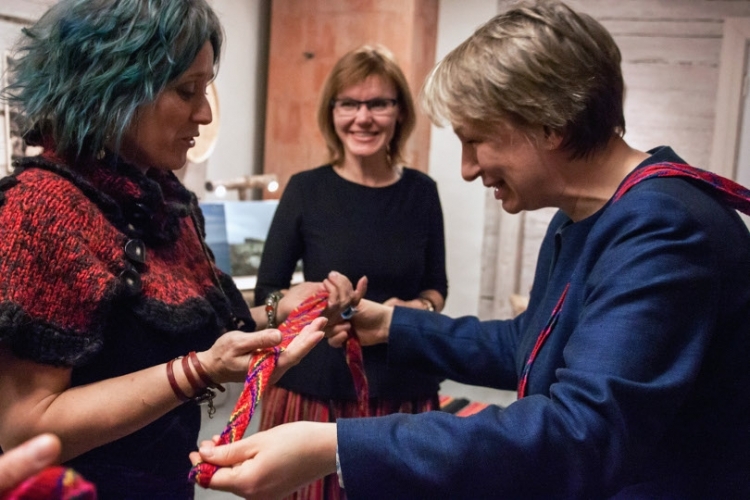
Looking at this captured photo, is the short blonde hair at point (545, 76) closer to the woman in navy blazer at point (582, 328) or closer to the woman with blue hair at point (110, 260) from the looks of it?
the woman in navy blazer at point (582, 328)

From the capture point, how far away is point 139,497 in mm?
1111

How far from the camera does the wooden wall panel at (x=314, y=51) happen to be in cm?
344

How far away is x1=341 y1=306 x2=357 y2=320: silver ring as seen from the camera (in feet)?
4.95

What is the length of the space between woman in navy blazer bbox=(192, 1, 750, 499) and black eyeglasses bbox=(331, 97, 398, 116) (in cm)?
90

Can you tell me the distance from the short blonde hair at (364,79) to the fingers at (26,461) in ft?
5.60

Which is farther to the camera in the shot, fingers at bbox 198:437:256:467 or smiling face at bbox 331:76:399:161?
smiling face at bbox 331:76:399:161

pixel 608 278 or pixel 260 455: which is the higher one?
pixel 608 278

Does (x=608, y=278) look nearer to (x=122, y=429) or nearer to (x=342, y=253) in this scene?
(x=122, y=429)

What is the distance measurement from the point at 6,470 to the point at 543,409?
0.63m

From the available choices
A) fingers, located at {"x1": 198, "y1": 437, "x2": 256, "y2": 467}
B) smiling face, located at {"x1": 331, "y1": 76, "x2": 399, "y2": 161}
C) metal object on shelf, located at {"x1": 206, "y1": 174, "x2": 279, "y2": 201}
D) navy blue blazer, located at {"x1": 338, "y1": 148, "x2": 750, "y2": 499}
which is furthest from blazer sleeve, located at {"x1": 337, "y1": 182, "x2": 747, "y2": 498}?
metal object on shelf, located at {"x1": 206, "y1": 174, "x2": 279, "y2": 201}

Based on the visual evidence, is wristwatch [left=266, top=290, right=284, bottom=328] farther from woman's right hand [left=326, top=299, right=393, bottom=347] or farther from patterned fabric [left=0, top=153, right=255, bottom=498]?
patterned fabric [left=0, top=153, right=255, bottom=498]

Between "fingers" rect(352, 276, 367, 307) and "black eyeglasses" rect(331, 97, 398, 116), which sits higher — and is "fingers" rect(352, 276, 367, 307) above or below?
below

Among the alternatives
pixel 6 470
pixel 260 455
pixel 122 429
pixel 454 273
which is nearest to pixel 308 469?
pixel 260 455

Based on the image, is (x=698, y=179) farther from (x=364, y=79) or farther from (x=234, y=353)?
(x=364, y=79)
